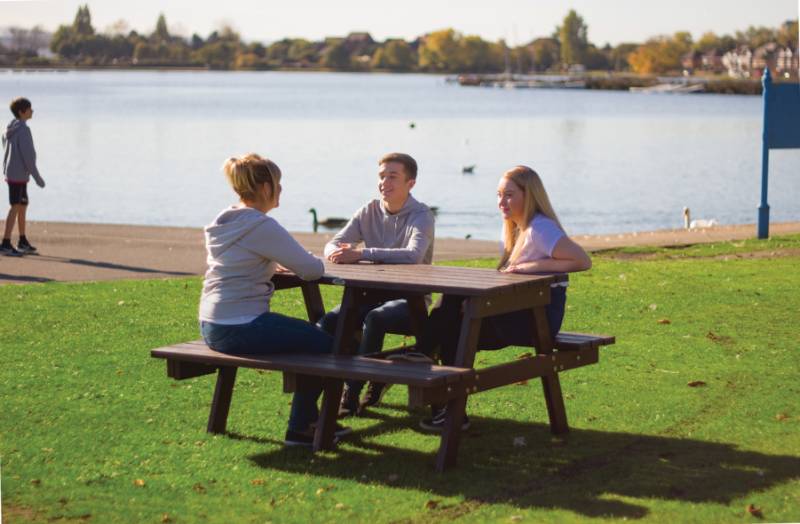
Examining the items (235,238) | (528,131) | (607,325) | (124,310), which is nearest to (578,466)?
(235,238)

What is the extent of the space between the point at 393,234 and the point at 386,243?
78 millimetres

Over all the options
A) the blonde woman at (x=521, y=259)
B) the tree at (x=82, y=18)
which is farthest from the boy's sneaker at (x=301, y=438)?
the tree at (x=82, y=18)

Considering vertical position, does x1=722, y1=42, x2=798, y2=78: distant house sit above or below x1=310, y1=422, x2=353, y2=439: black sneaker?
above

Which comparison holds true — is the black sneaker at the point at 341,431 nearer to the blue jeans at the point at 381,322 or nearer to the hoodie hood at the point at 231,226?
the blue jeans at the point at 381,322

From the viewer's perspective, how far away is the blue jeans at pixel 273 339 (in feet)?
21.2

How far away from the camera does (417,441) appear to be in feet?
22.4

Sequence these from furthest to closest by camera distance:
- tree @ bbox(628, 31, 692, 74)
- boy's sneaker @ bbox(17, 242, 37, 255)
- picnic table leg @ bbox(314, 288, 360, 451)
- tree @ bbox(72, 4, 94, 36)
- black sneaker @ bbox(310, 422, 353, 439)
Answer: tree @ bbox(628, 31, 692, 74)
tree @ bbox(72, 4, 94, 36)
boy's sneaker @ bbox(17, 242, 37, 255)
black sneaker @ bbox(310, 422, 353, 439)
picnic table leg @ bbox(314, 288, 360, 451)

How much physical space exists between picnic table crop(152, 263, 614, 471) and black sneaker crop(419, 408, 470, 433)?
1.54ft

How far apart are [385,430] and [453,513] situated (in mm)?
1509

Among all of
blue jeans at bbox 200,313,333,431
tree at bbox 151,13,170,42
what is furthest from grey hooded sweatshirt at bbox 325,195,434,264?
tree at bbox 151,13,170,42

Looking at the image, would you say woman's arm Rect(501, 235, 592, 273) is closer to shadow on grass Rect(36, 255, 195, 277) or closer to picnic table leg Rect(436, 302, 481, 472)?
picnic table leg Rect(436, 302, 481, 472)

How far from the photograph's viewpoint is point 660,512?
18.2ft

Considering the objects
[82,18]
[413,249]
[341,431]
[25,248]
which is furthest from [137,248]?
[82,18]

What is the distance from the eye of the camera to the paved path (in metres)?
14.2
